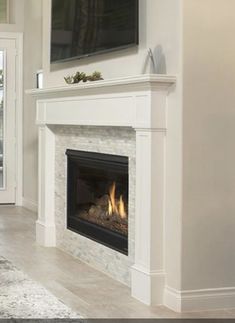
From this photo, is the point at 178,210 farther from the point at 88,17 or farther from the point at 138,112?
the point at 88,17

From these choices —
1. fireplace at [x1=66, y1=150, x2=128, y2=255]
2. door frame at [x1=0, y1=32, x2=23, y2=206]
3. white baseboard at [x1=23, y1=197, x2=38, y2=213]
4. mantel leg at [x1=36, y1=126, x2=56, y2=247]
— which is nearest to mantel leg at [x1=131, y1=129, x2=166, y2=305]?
fireplace at [x1=66, y1=150, x2=128, y2=255]

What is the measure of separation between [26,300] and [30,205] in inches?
166

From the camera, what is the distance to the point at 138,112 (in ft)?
13.6

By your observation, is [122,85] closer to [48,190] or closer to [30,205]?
[48,190]

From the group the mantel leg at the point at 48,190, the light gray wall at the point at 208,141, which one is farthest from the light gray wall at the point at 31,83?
the light gray wall at the point at 208,141

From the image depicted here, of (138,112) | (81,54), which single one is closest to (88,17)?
(81,54)

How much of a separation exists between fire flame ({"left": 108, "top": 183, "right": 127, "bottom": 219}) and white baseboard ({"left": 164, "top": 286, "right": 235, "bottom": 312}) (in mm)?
880

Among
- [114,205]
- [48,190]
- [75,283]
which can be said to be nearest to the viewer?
[75,283]

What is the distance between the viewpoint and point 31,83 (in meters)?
8.45

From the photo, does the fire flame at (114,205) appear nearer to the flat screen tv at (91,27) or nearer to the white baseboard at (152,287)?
the white baseboard at (152,287)

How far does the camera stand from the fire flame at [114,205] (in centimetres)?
481

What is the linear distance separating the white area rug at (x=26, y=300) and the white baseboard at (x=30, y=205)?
3273 mm

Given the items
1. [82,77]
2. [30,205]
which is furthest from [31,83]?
[82,77]

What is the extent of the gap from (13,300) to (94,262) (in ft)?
3.48
